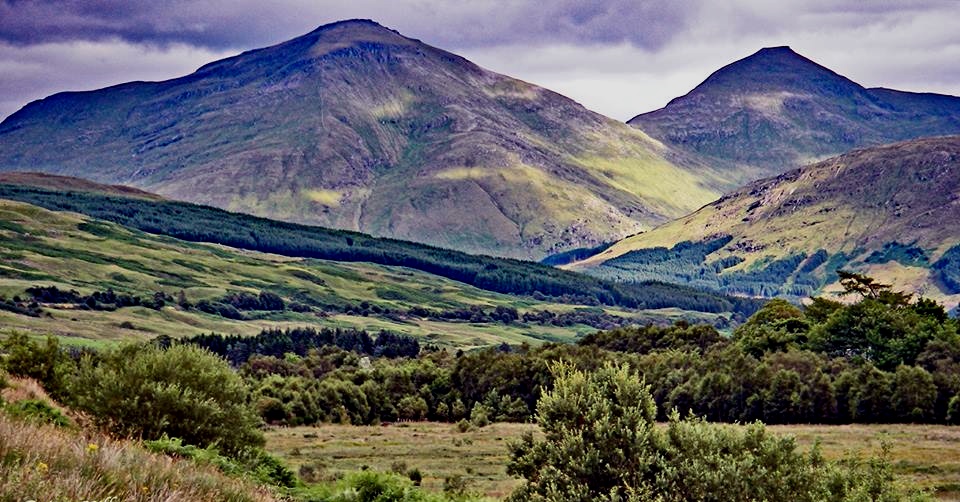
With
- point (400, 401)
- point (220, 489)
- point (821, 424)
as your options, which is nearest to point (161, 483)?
point (220, 489)

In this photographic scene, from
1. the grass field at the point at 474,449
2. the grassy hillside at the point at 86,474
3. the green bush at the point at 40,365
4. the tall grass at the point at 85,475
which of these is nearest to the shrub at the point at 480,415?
the grass field at the point at 474,449

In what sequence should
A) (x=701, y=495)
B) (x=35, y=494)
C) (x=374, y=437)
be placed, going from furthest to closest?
1. (x=374, y=437)
2. (x=701, y=495)
3. (x=35, y=494)

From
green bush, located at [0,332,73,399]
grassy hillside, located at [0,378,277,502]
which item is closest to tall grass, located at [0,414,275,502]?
grassy hillside, located at [0,378,277,502]

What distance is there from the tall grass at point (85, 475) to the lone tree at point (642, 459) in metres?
19.0

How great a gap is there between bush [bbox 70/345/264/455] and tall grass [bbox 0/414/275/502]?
19.8 m

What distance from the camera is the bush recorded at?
3925 centimetres

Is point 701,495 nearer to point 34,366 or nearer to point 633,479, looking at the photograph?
point 633,479

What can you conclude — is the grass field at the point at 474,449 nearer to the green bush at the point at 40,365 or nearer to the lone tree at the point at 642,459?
the green bush at the point at 40,365

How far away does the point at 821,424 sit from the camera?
10919cm

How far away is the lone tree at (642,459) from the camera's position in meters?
36.2

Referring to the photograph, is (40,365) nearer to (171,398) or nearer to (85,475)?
(171,398)

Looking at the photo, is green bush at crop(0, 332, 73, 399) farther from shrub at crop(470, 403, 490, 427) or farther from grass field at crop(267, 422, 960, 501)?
shrub at crop(470, 403, 490, 427)

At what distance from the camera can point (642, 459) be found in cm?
3609

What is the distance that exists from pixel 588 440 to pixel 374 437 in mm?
Result: 71177
